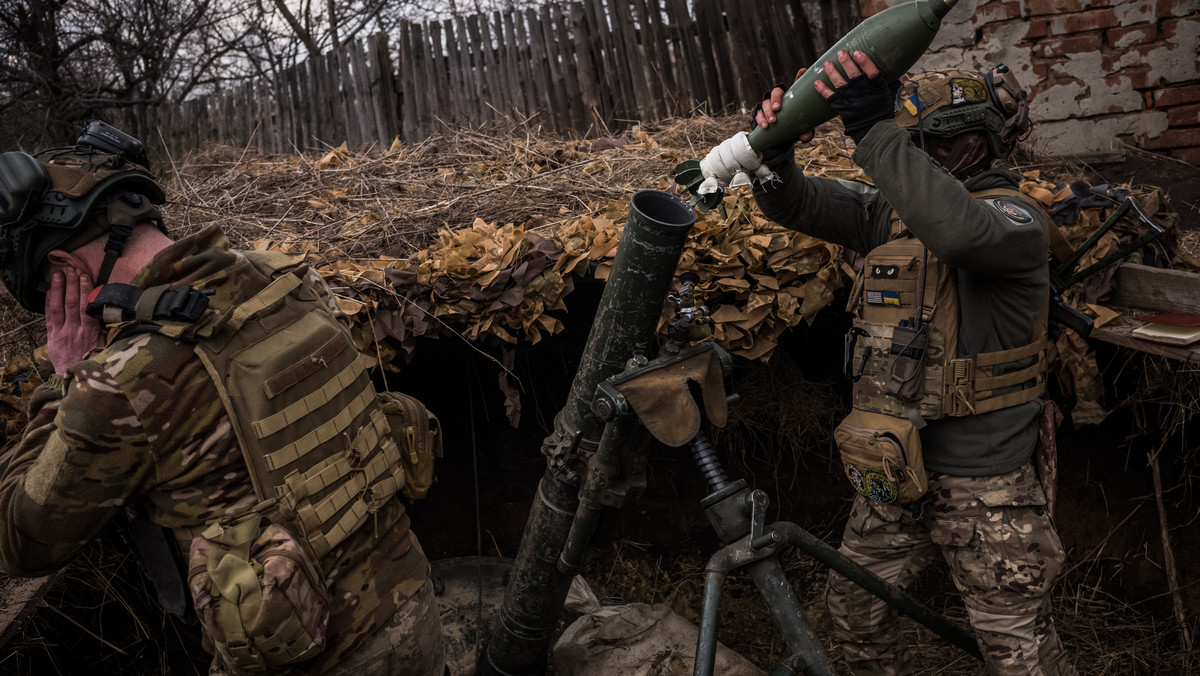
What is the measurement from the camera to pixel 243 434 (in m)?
1.89

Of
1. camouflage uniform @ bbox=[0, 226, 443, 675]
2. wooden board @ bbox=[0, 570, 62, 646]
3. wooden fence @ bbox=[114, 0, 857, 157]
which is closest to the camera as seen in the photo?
camouflage uniform @ bbox=[0, 226, 443, 675]

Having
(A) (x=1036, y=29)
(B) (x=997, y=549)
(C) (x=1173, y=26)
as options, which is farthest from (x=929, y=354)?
(C) (x=1173, y=26)

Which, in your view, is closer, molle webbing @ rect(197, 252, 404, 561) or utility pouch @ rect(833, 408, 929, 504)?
molle webbing @ rect(197, 252, 404, 561)

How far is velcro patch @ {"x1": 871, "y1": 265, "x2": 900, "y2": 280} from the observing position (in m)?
2.41

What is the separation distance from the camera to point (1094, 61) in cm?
463

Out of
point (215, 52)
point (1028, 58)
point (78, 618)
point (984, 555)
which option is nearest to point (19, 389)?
point (78, 618)

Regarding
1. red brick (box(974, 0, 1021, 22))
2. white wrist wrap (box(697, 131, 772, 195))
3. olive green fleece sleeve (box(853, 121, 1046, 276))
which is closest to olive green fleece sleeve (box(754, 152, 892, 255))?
white wrist wrap (box(697, 131, 772, 195))

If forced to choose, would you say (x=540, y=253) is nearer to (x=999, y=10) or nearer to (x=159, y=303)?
(x=159, y=303)

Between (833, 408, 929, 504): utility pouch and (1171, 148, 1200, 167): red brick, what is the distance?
3645mm

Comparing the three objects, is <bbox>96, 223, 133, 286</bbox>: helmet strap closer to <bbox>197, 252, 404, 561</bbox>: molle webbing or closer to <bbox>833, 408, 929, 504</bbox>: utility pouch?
<bbox>197, 252, 404, 561</bbox>: molle webbing

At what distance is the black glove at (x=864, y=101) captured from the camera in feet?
7.06

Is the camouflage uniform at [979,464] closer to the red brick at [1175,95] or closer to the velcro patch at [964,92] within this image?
the velcro patch at [964,92]

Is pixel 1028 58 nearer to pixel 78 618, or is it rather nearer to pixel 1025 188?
pixel 1025 188

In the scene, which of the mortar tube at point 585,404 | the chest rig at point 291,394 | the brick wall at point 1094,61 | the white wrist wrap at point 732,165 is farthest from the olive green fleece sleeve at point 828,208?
the brick wall at point 1094,61
